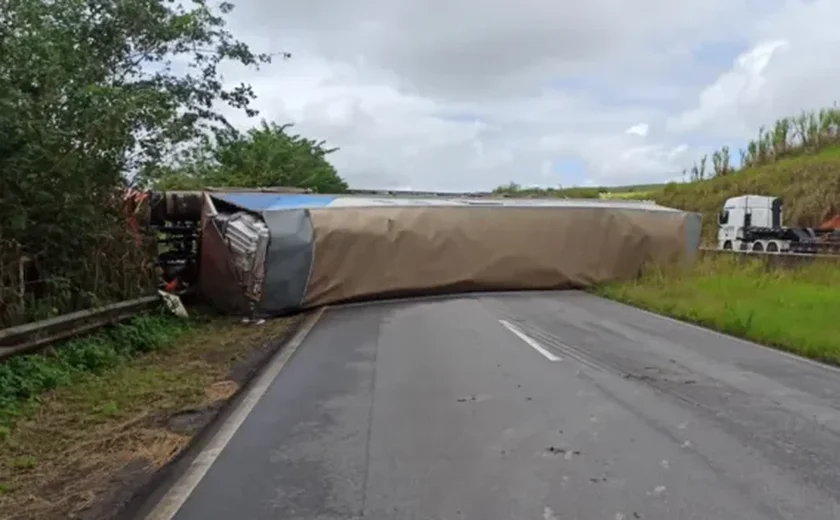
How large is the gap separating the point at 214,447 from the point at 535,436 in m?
2.53

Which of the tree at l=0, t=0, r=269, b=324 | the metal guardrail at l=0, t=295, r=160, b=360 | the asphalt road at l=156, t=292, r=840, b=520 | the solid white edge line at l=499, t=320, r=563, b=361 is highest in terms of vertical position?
the tree at l=0, t=0, r=269, b=324

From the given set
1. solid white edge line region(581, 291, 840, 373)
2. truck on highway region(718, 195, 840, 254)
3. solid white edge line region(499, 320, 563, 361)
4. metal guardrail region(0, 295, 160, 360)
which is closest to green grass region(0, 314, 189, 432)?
metal guardrail region(0, 295, 160, 360)

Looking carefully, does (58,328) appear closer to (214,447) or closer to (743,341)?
(214,447)

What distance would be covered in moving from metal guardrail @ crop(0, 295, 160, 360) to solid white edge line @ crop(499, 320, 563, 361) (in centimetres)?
600

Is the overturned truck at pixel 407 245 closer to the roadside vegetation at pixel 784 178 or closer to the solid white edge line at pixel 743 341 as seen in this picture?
the solid white edge line at pixel 743 341

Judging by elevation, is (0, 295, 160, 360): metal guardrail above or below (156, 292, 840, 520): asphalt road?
above

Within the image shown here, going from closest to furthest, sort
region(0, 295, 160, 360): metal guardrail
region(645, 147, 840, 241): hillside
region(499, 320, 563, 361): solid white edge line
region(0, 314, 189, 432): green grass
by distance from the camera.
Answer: region(0, 314, 189, 432): green grass, region(0, 295, 160, 360): metal guardrail, region(499, 320, 563, 361): solid white edge line, region(645, 147, 840, 241): hillside

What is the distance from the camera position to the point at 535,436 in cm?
690

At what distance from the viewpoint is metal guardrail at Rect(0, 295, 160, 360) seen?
9406mm

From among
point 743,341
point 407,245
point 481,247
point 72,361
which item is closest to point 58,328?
point 72,361

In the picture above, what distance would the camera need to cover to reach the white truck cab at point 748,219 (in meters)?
39.7

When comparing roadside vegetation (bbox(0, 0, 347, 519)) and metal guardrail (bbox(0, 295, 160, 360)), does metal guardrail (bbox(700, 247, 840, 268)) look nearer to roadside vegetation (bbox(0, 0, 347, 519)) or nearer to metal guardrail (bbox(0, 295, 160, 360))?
roadside vegetation (bbox(0, 0, 347, 519))

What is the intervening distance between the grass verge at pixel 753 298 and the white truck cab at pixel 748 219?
15.6 meters

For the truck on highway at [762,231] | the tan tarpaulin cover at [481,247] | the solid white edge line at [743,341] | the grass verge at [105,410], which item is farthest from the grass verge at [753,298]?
the truck on highway at [762,231]
